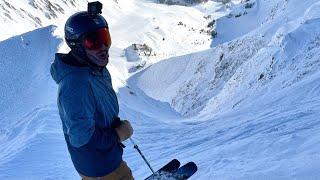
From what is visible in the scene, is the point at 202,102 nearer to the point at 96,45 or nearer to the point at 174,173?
the point at 174,173

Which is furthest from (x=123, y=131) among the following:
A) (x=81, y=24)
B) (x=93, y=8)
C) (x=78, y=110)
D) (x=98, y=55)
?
(x=93, y=8)

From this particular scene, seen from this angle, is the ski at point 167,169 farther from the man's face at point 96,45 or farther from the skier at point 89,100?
the man's face at point 96,45

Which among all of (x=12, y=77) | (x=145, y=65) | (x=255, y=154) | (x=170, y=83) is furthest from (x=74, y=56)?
(x=145, y=65)

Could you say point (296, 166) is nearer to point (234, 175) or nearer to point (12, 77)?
point (234, 175)

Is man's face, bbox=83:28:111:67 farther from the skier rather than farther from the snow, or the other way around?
the snow

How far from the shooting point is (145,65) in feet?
119

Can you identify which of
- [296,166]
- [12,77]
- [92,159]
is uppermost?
[92,159]

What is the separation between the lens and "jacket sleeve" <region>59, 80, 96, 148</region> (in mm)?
4180

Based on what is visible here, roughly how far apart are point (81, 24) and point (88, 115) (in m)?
0.75

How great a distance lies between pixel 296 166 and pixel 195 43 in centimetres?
3847

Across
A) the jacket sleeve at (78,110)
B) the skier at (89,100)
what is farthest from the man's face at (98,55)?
the jacket sleeve at (78,110)

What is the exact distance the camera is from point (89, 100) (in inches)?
168

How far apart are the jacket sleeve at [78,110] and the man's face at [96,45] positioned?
0.27 metres

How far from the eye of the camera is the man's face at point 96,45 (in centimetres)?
441
